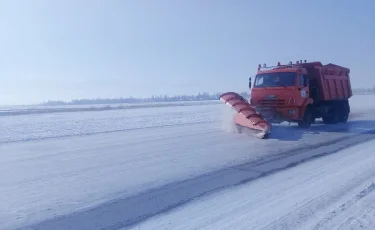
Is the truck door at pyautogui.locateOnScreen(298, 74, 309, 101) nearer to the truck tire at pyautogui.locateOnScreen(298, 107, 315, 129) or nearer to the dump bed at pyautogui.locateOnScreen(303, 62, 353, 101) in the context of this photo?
the truck tire at pyautogui.locateOnScreen(298, 107, 315, 129)

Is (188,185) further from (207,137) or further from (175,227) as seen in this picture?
(207,137)

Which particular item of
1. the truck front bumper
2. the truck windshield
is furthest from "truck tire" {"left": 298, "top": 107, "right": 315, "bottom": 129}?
the truck windshield

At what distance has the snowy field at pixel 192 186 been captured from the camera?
516 centimetres

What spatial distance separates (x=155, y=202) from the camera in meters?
6.07

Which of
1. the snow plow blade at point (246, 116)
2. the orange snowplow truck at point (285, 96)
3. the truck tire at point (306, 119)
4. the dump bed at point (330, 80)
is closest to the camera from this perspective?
the snow plow blade at point (246, 116)

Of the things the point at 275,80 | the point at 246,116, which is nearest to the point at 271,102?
the point at 275,80

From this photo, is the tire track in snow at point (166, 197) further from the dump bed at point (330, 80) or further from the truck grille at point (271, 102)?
the dump bed at point (330, 80)

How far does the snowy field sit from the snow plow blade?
4.55 feet

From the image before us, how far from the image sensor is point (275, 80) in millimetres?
16547

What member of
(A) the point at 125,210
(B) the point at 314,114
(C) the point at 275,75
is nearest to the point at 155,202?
(A) the point at 125,210

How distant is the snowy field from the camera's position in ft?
16.9

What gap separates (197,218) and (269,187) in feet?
6.68

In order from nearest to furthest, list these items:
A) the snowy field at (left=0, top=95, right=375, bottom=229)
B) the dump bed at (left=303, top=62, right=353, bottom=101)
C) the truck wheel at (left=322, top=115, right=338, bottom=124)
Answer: the snowy field at (left=0, top=95, right=375, bottom=229), the dump bed at (left=303, top=62, right=353, bottom=101), the truck wheel at (left=322, top=115, right=338, bottom=124)

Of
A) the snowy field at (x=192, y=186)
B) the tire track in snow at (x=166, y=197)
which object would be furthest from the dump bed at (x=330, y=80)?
the tire track in snow at (x=166, y=197)
